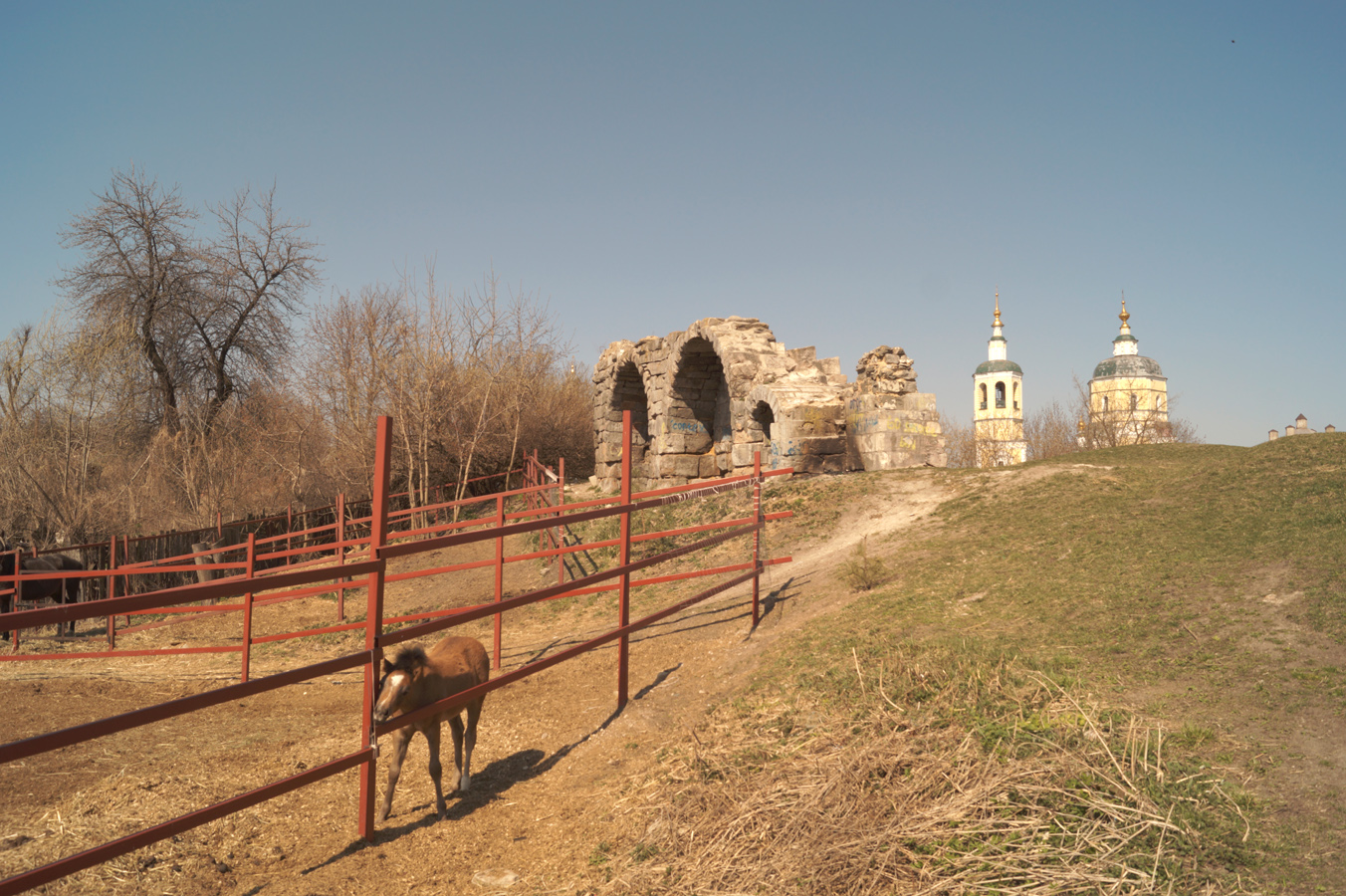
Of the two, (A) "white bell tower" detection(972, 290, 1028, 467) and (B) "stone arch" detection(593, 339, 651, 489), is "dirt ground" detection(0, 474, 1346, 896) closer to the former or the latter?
(B) "stone arch" detection(593, 339, 651, 489)

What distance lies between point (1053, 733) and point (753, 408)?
10483mm

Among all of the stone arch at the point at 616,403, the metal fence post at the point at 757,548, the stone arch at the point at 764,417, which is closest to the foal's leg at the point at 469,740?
the metal fence post at the point at 757,548

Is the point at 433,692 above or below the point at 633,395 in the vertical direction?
below

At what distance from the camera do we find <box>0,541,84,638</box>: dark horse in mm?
10898

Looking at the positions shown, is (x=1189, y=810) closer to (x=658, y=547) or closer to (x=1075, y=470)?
(x=1075, y=470)

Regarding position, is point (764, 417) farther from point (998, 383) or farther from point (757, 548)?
point (998, 383)

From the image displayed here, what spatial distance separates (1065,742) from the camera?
3180 millimetres

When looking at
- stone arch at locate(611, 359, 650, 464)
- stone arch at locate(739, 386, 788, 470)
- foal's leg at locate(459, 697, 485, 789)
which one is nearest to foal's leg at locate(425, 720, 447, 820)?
foal's leg at locate(459, 697, 485, 789)

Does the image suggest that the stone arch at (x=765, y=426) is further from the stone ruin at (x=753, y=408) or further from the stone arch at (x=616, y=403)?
the stone arch at (x=616, y=403)

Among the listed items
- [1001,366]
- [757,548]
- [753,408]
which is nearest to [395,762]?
[757,548]

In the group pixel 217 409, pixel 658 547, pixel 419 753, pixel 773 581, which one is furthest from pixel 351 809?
pixel 217 409

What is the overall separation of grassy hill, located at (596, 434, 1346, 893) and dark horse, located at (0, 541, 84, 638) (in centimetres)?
1116

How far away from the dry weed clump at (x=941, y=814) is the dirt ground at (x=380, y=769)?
15.5 inches

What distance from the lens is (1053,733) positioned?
325cm
